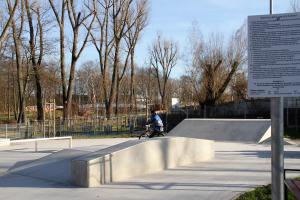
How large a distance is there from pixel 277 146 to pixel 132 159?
19.5ft

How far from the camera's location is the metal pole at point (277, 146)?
16.8 feet

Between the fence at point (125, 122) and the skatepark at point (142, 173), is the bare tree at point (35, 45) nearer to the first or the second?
the fence at point (125, 122)

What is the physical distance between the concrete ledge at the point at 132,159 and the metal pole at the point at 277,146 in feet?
16.4

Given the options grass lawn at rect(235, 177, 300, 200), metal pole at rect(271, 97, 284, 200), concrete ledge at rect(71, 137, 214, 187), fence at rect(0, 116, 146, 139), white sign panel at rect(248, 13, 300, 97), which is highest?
white sign panel at rect(248, 13, 300, 97)

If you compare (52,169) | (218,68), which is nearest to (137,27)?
(218,68)

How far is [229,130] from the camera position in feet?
77.5

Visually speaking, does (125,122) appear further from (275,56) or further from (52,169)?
(275,56)

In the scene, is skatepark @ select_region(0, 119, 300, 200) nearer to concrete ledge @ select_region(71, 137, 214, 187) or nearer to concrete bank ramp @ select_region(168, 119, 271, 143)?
concrete ledge @ select_region(71, 137, 214, 187)

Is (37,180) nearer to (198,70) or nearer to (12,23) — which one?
(12,23)

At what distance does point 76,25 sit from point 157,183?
37104 millimetres

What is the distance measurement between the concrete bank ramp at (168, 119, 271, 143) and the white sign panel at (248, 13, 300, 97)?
1675 cm

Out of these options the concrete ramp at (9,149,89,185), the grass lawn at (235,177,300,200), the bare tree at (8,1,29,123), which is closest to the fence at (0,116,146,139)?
the bare tree at (8,1,29,123)

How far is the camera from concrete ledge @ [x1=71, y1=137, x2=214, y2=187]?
9.70 m

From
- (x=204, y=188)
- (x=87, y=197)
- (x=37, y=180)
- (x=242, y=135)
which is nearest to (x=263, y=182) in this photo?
(x=204, y=188)
